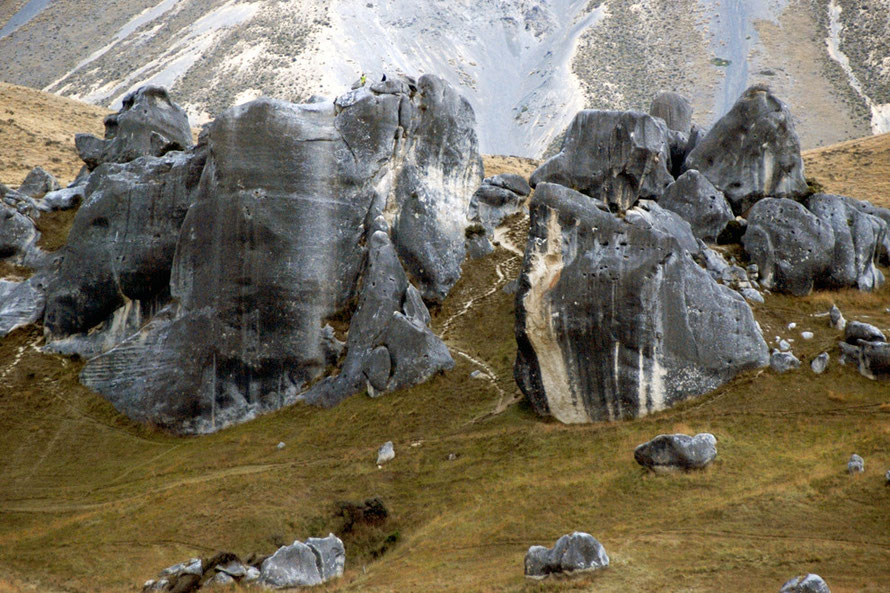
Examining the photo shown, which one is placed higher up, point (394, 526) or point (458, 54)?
point (458, 54)

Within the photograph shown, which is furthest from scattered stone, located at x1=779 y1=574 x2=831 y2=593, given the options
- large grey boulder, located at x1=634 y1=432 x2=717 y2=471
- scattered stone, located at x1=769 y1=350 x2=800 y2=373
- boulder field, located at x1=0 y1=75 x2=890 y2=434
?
scattered stone, located at x1=769 y1=350 x2=800 y2=373

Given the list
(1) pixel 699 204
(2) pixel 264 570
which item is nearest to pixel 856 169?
(1) pixel 699 204

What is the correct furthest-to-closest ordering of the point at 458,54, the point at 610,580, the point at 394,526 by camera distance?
the point at 458,54 < the point at 394,526 < the point at 610,580

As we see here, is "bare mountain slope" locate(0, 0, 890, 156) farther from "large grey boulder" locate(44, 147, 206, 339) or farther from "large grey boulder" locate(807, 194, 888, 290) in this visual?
A: "large grey boulder" locate(807, 194, 888, 290)

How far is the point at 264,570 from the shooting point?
22.5 m

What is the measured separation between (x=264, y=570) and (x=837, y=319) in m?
24.2

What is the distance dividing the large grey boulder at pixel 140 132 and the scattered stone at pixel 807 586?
3876 cm

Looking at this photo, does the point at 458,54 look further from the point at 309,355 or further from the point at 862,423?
the point at 862,423

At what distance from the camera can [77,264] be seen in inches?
1597

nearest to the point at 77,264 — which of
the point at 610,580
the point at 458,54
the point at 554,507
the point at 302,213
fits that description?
the point at 302,213

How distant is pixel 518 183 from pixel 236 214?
1685 cm

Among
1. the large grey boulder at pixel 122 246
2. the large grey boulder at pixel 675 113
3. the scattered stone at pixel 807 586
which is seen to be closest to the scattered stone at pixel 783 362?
the scattered stone at pixel 807 586

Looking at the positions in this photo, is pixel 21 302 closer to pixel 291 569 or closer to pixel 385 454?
pixel 385 454

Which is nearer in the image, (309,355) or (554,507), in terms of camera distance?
(554,507)
